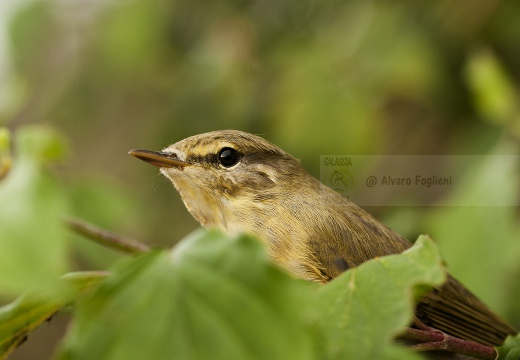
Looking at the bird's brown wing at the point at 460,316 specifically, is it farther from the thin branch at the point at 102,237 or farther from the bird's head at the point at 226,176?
the thin branch at the point at 102,237

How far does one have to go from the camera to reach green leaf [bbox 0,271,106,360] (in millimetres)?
993

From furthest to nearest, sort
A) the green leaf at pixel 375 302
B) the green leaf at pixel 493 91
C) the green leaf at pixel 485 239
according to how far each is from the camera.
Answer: the green leaf at pixel 493 91
the green leaf at pixel 485 239
the green leaf at pixel 375 302

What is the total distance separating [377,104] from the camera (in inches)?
128

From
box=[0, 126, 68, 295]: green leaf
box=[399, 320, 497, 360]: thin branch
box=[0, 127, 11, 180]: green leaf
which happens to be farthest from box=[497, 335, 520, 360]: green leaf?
box=[0, 127, 11, 180]: green leaf

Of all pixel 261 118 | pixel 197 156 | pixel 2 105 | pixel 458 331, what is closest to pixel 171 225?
pixel 261 118

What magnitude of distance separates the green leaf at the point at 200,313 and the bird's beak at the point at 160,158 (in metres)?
0.80

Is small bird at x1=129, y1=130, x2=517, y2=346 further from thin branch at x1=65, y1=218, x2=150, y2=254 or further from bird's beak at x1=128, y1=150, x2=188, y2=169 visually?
thin branch at x1=65, y1=218, x2=150, y2=254

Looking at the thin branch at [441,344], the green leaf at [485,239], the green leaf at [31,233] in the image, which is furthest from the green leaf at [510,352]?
the green leaf at [485,239]

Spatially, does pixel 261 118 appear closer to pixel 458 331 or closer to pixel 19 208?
pixel 458 331

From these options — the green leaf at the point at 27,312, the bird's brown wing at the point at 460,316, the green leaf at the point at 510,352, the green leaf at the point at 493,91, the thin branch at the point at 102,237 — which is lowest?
the bird's brown wing at the point at 460,316

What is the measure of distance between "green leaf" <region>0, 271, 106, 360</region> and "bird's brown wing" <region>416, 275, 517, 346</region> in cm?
88

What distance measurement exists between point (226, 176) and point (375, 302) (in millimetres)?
945

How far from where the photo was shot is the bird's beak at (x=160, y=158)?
5.28 ft

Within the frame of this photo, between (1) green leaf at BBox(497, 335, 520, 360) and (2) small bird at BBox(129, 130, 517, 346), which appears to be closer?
(1) green leaf at BBox(497, 335, 520, 360)
